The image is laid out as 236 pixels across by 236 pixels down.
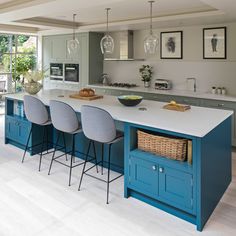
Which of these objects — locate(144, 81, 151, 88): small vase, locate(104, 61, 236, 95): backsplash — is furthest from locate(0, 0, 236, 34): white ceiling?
locate(144, 81, 151, 88): small vase

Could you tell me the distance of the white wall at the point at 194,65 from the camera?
528cm

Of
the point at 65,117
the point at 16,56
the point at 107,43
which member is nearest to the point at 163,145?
the point at 65,117

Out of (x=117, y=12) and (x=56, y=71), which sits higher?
(x=117, y=12)

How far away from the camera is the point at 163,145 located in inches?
110

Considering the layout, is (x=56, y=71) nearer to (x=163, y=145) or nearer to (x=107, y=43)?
(x=107, y=43)

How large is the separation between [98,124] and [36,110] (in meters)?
1.28

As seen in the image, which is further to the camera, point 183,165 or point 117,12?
point 117,12

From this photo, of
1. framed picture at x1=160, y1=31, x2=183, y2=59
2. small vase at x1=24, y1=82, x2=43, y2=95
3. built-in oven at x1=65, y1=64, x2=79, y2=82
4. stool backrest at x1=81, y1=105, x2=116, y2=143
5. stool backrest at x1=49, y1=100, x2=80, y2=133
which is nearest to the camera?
stool backrest at x1=81, y1=105, x2=116, y2=143

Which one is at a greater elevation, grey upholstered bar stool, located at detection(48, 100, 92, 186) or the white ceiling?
the white ceiling

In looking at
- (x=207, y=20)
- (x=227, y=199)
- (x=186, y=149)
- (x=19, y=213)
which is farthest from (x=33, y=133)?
(x=207, y=20)

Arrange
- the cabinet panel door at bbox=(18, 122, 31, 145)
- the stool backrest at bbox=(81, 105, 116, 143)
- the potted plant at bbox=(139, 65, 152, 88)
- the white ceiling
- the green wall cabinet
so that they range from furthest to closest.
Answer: the green wall cabinet
the potted plant at bbox=(139, 65, 152, 88)
the cabinet panel door at bbox=(18, 122, 31, 145)
the white ceiling
the stool backrest at bbox=(81, 105, 116, 143)

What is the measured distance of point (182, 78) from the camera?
5973 mm

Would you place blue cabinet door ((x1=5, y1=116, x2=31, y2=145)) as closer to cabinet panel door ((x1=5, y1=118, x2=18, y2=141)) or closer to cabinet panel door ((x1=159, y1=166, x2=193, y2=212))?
cabinet panel door ((x1=5, y1=118, x2=18, y2=141))

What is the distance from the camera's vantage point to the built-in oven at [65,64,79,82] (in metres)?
7.17
